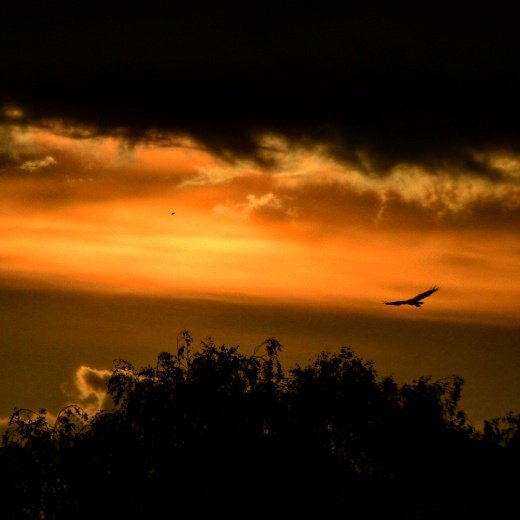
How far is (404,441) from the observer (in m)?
34.9

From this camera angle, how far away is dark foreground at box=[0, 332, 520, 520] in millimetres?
30656

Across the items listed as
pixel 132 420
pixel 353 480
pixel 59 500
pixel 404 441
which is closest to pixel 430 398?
pixel 404 441

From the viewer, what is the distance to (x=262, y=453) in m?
32.5

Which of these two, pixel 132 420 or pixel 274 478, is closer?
pixel 274 478

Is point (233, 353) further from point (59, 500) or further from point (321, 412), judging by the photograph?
point (59, 500)

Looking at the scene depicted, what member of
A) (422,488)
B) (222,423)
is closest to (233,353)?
(222,423)

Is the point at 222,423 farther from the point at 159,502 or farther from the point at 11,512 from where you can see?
the point at 11,512

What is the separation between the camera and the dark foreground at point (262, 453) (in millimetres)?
30656

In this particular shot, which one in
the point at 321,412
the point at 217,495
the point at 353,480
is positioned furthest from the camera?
the point at 321,412

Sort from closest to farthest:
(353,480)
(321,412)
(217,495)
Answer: (217,495), (353,480), (321,412)

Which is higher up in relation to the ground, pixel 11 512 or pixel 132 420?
pixel 132 420

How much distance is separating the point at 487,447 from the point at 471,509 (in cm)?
422

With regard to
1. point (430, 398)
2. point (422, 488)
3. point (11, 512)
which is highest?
point (430, 398)

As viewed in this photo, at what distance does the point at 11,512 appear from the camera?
32875mm
